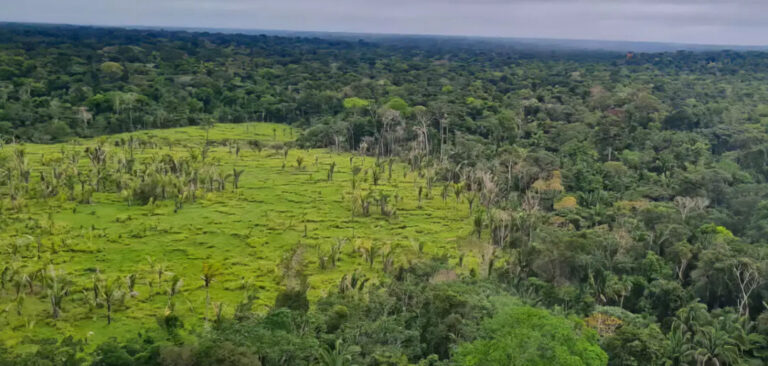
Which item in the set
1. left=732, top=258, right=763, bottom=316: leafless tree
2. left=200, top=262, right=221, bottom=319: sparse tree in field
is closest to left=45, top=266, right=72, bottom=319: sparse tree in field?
left=200, top=262, right=221, bottom=319: sparse tree in field

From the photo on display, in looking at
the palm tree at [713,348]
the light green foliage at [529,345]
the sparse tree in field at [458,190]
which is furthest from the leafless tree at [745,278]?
the sparse tree in field at [458,190]

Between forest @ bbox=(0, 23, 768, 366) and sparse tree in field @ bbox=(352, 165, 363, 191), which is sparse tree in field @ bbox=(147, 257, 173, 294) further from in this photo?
sparse tree in field @ bbox=(352, 165, 363, 191)

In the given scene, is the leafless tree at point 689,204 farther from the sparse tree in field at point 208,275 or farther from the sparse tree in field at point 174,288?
the sparse tree in field at point 174,288

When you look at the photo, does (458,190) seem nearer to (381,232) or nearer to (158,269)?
(381,232)

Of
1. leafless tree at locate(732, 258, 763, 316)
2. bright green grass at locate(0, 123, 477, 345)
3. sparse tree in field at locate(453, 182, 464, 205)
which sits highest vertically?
leafless tree at locate(732, 258, 763, 316)

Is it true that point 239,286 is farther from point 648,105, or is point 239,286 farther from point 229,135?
point 648,105

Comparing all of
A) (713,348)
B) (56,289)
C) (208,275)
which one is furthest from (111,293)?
(713,348)
